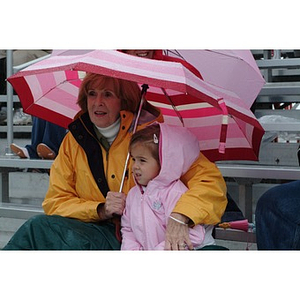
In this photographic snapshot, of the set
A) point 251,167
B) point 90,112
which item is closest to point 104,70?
point 90,112

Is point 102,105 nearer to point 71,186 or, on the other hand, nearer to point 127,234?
point 71,186

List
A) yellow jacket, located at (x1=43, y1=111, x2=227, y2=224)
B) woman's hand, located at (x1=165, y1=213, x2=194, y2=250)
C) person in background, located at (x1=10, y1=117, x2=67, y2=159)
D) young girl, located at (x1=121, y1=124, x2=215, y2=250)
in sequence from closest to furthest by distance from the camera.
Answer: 1. woman's hand, located at (x1=165, y1=213, x2=194, y2=250)
2. young girl, located at (x1=121, y1=124, x2=215, y2=250)
3. yellow jacket, located at (x1=43, y1=111, x2=227, y2=224)
4. person in background, located at (x1=10, y1=117, x2=67, y2=159)

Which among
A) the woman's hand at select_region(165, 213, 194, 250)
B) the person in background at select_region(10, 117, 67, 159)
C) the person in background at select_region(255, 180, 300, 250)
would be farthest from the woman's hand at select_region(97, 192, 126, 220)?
the person in background at select_region(10, 117, 67, 159)

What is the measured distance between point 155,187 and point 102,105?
0.43 meters

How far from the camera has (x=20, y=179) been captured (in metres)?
4.37

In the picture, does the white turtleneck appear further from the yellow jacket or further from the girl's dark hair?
the girl's dark hair

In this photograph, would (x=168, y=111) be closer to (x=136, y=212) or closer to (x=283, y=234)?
(x=136, y=212)

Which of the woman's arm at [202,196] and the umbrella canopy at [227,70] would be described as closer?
the woman's arm at [202,196]

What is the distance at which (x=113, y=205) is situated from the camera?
2510mm

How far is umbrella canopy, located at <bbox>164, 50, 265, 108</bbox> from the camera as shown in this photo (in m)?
2.97

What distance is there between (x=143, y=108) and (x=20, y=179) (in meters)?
1.86

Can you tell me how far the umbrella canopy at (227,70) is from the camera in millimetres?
2965

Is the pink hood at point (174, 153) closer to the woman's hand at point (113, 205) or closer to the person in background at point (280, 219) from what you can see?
the woman's hand at point (113, 205)

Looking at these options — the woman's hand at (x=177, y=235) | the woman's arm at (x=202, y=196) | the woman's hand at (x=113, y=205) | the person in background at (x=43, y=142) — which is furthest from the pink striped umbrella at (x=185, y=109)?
the person in background at (x=43, y=142)
